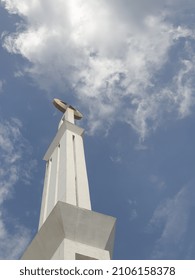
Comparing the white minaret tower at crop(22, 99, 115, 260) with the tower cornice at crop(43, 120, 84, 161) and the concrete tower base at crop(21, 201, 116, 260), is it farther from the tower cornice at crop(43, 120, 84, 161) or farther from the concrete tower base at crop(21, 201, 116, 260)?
the tower cornice at crop(43, 120, 84, 161)

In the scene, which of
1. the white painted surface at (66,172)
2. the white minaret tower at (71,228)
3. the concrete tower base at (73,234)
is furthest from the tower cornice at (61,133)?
the concrete tower base at (73,234)

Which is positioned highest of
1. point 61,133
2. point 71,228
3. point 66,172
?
point 61,133

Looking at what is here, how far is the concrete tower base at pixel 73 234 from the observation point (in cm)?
1641

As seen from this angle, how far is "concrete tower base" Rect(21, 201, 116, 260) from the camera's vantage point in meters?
16.4

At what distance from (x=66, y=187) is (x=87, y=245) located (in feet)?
10.3

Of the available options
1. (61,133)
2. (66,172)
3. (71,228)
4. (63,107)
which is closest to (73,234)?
(71,228)

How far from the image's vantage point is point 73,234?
16578mm

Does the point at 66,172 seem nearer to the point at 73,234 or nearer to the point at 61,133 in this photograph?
the point at 73,234

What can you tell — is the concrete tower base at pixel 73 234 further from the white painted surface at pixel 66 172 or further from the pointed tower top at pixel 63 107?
the pointed tower top at pixel 63 107

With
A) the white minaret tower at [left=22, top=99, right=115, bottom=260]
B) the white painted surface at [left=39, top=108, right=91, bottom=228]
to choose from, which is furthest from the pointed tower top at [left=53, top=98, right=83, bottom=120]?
the white minaret tower at [left=22, top=99, right=115, bottom=260]

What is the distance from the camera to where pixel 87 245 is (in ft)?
54.3

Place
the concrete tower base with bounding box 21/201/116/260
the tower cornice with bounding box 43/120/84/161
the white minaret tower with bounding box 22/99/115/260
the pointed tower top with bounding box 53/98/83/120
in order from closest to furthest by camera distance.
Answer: the white minaret tower with bounding box 22/99/115/260, the concrete tower base with bounding box 21/201/116/260, the tower cornice with bounding box 43/120/84/161, the pointed tower top with bounding box 53/98/83/120
